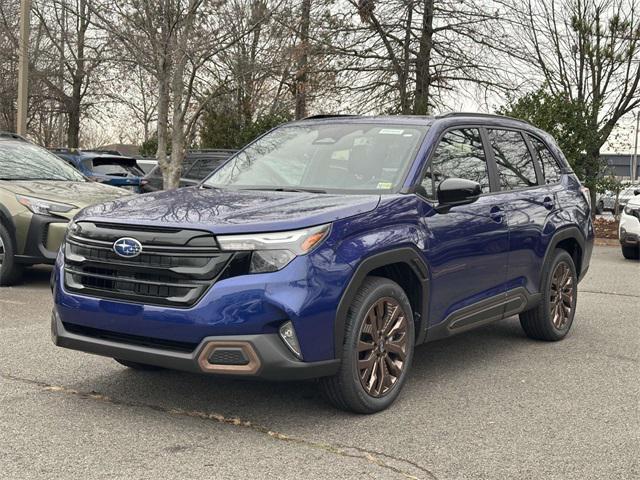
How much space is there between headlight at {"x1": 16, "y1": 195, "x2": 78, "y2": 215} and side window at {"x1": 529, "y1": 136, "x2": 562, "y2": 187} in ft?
15.9

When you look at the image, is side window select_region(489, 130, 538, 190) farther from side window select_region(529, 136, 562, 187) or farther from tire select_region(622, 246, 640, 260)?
tire select_region(622, 246, 640, 260)

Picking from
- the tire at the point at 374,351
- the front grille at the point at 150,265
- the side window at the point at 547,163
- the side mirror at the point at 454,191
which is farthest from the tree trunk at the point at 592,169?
the front grille at the point at 150,265

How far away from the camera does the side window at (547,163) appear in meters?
6.64

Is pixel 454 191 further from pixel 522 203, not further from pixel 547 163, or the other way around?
pixel 547 163

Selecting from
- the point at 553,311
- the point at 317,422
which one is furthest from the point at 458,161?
the point at 317,422

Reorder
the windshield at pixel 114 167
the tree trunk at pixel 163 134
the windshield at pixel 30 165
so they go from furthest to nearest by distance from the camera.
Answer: the windshield at pixel 114 167
the tree trunk at pixel 163 134
the windshield at pixel 30 165

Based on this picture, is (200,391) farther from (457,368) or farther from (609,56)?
(609,56)

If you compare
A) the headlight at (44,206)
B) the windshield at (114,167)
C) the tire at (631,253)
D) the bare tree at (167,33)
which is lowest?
the tire at (631,253)

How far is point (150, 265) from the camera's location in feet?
13.4

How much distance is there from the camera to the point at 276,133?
19.4ft

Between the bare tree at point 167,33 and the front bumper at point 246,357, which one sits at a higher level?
the bare tree at point 167,33

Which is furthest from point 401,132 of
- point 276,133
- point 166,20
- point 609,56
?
point 609,56

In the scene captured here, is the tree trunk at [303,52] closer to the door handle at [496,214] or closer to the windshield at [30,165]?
the windshield at [30,165]

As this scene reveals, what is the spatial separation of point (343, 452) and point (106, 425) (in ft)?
4.19
